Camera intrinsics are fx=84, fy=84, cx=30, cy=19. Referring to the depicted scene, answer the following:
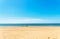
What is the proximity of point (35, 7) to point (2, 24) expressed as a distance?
0.38m

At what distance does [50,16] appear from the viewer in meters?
0.88

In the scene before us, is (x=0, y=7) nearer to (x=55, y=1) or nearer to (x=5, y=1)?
(x=5, y=1)

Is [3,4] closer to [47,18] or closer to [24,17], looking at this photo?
[24,17]

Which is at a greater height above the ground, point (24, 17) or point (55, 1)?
point (55, 1)

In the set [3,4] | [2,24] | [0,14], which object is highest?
[3,4]

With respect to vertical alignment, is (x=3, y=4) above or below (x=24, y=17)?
above
